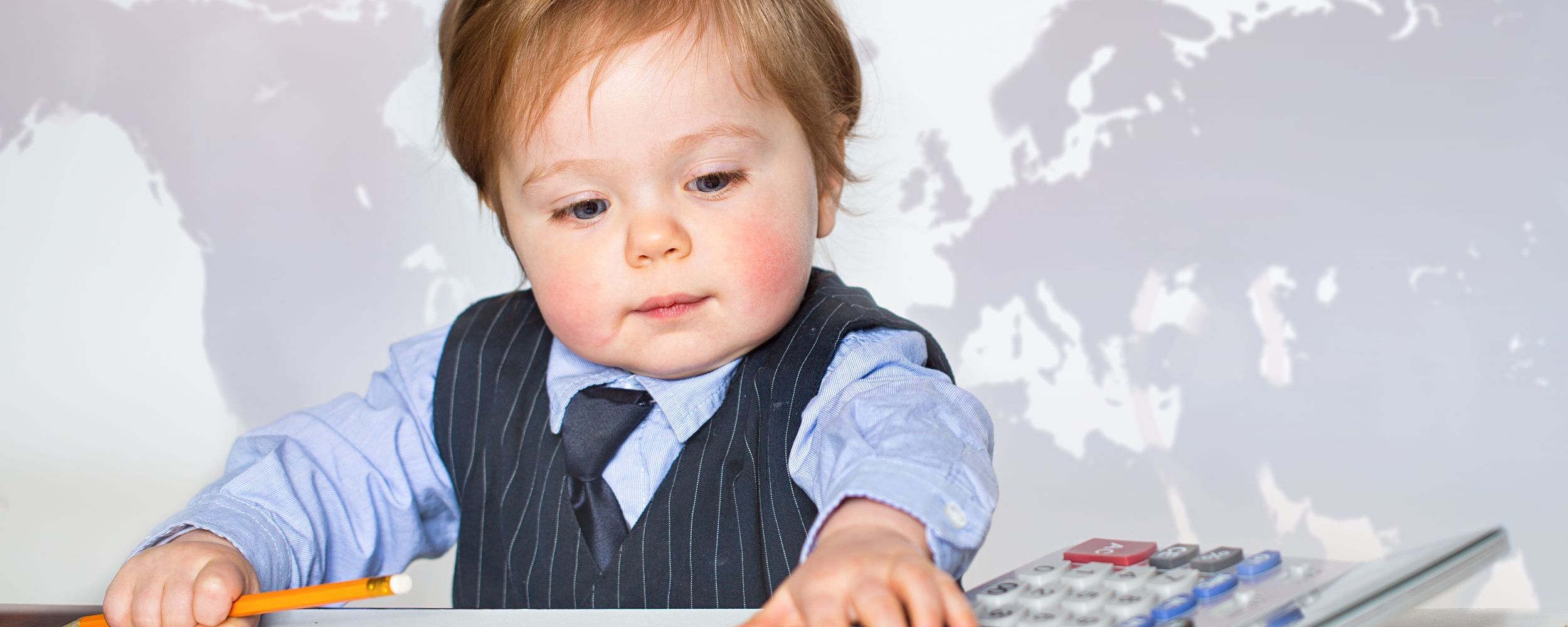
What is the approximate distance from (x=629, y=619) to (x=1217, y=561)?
0.77 ft

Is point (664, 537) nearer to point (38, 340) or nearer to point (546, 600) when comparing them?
point (546, 600)

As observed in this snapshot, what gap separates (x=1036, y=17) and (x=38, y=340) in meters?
1.04

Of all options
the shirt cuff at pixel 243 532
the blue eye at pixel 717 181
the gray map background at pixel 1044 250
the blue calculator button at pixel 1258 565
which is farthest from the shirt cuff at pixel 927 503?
the gray map background at pixel 1044 250

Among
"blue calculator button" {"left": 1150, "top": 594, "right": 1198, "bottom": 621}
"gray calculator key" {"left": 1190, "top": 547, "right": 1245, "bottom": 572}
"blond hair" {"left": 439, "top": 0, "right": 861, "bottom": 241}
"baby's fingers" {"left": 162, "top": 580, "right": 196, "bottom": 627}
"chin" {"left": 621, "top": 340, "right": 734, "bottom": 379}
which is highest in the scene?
"blond hair" {"left": 439, "top": 0, "right": 861, "bottom": 241}

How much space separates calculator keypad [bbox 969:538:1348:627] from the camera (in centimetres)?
48

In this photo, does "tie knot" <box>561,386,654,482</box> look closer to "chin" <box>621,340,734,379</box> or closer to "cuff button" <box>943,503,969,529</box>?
"chin" <box>621,340,734,379</box>

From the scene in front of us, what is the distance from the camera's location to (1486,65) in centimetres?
121

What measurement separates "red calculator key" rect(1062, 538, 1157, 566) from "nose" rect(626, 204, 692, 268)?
10.0 inches

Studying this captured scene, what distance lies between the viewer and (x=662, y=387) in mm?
810

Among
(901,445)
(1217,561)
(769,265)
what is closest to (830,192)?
(769,265)

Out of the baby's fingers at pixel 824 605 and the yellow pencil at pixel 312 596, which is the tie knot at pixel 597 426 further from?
the baby's fingers at pixel 824 605

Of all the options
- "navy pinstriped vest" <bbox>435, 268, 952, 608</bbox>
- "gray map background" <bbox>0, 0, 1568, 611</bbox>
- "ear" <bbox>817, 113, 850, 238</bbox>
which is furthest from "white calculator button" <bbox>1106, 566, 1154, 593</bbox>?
"gray map background" <bbox>0, 0, 1568, 611</bbox>

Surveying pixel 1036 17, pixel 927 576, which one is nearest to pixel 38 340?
pixel 1036 17

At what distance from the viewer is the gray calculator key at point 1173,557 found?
1.80 feet
